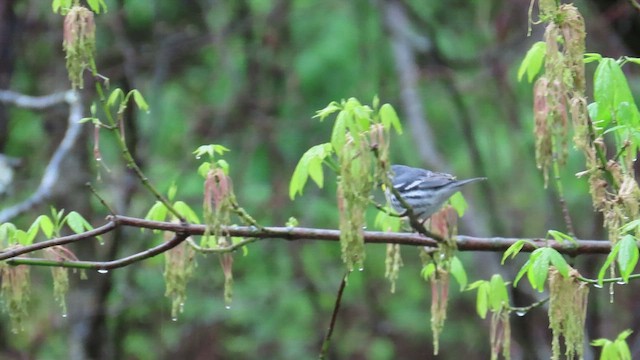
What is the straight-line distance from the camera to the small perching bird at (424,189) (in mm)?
4031

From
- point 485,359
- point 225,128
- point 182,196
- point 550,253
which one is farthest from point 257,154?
point 550,253

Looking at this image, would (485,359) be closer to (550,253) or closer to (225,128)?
(225,128)

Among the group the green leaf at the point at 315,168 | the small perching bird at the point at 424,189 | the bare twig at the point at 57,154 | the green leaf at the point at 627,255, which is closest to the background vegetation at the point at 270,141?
the bare twig at the point at 57,154

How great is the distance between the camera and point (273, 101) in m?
9.88

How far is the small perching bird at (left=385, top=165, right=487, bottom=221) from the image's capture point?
13.2ft

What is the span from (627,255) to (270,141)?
24.0 ft

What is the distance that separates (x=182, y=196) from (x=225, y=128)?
105 cm

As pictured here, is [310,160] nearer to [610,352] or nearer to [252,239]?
[252,239]

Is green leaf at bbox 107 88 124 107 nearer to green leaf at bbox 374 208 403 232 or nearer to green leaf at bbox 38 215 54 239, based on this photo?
green leaf at bbox 38 215 54 239

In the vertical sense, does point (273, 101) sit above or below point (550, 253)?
above

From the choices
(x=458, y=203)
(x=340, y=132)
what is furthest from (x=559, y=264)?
(x=458, y=203)

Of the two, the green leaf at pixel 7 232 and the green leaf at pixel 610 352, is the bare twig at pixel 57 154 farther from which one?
the green leaf at pixel 610 352

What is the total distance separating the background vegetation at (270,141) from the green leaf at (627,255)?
5517mm

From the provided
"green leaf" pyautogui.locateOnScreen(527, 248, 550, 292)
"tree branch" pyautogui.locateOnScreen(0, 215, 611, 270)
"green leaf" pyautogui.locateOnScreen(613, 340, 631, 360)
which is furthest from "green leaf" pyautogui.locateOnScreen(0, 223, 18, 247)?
"green leaf" pyautogui.locateOnScreen(613, 340, 631, 360)
